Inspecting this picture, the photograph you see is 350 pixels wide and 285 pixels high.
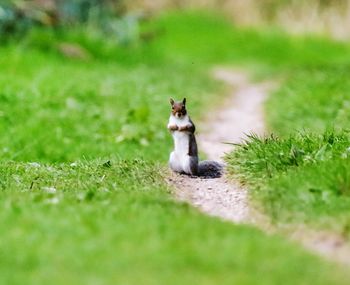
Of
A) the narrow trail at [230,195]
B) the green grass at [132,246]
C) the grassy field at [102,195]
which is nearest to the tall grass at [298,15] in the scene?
the grassy field at [102,195]

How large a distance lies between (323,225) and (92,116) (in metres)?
7.49

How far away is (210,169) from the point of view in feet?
31.2

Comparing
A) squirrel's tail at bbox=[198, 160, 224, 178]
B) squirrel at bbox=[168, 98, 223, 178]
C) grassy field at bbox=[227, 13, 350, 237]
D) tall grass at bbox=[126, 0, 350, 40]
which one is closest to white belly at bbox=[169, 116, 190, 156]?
squirrel at bbox=[168, 98, 223, 178]

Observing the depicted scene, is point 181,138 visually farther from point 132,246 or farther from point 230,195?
point 132,246

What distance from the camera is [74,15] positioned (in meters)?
23.9

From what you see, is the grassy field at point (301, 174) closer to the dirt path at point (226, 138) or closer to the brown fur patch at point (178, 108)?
the dirt path at point (226, 138)

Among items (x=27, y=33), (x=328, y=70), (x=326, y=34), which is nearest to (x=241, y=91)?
(x=328, y=70)

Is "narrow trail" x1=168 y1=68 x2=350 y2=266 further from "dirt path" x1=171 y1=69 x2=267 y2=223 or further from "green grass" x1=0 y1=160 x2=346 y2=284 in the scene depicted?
"green grass" x1=0 y1=160 x2=346 y2=284

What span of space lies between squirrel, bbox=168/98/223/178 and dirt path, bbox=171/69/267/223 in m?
0.12

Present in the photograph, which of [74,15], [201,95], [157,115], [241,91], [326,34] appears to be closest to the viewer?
[157,115]

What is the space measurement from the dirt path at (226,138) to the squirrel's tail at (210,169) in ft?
0.51

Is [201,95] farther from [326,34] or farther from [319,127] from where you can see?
[326,34]

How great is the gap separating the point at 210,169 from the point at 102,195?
1.81m

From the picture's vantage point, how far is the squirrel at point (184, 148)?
932 centimetres
